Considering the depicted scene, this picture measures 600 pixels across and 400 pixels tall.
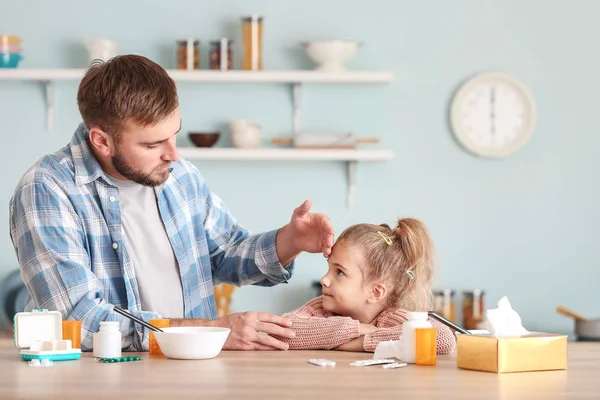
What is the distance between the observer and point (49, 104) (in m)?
4.79

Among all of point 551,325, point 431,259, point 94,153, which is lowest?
point 551,325

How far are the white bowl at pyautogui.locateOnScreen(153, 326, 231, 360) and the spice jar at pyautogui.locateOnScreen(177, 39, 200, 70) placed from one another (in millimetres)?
2791

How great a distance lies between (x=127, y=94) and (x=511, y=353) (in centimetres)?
121

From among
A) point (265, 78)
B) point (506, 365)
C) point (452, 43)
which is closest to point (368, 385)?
point (506, 365)

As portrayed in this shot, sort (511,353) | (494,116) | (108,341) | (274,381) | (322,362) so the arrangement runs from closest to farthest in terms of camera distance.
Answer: (274,381) → (511,353) → (322,362) → (108,341) → (494,116)

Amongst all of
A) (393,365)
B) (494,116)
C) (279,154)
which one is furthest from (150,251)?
(494,116)

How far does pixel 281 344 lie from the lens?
2275mm

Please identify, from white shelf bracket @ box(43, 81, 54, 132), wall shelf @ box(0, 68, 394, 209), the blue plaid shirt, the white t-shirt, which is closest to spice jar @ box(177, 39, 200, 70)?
wall shelf @ box(0, 68, 394, 209)

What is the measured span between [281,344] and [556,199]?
2.99m

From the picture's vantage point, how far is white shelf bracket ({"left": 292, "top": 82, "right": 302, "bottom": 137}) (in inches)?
189

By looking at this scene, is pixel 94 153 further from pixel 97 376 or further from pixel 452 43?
pixel 452 43

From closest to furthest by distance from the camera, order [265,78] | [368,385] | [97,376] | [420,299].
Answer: [368,385] → [97,376] → [420,299] → [265,78]

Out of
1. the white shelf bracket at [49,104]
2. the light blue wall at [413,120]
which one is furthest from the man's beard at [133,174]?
the white shelf bracket at [49,104]

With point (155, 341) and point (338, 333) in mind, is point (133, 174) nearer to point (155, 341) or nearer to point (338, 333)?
point (155, 341)
